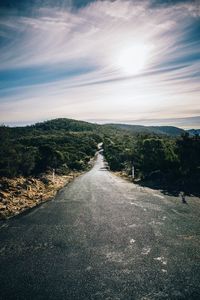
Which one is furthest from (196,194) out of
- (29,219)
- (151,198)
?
(29,219)

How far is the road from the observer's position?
8362 mm

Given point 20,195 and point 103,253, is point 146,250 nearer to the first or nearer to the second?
point 103,253

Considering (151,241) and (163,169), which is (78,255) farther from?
(163,169)

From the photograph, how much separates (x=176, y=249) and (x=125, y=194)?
44.0ft

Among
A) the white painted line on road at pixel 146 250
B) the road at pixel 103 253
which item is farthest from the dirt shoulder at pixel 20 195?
the white painted line on road at pixel 146 250

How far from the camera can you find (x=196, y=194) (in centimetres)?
2302

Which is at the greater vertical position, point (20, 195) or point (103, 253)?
point (103, 253)

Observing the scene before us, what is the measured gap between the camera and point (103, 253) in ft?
36.4

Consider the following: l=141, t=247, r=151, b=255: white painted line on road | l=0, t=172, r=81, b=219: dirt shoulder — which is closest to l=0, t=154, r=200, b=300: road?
l=141, t=247, r=151, b=255: white painted line on road

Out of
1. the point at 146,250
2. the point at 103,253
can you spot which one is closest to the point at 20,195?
the point at 103,253

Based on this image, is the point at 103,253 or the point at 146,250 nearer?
the point at 103,253

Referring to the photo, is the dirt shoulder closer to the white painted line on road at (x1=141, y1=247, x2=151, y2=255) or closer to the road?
the road

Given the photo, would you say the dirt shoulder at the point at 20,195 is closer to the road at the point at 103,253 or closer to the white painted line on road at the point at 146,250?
the road at the point at 103,253

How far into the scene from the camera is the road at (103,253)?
27.4ft
